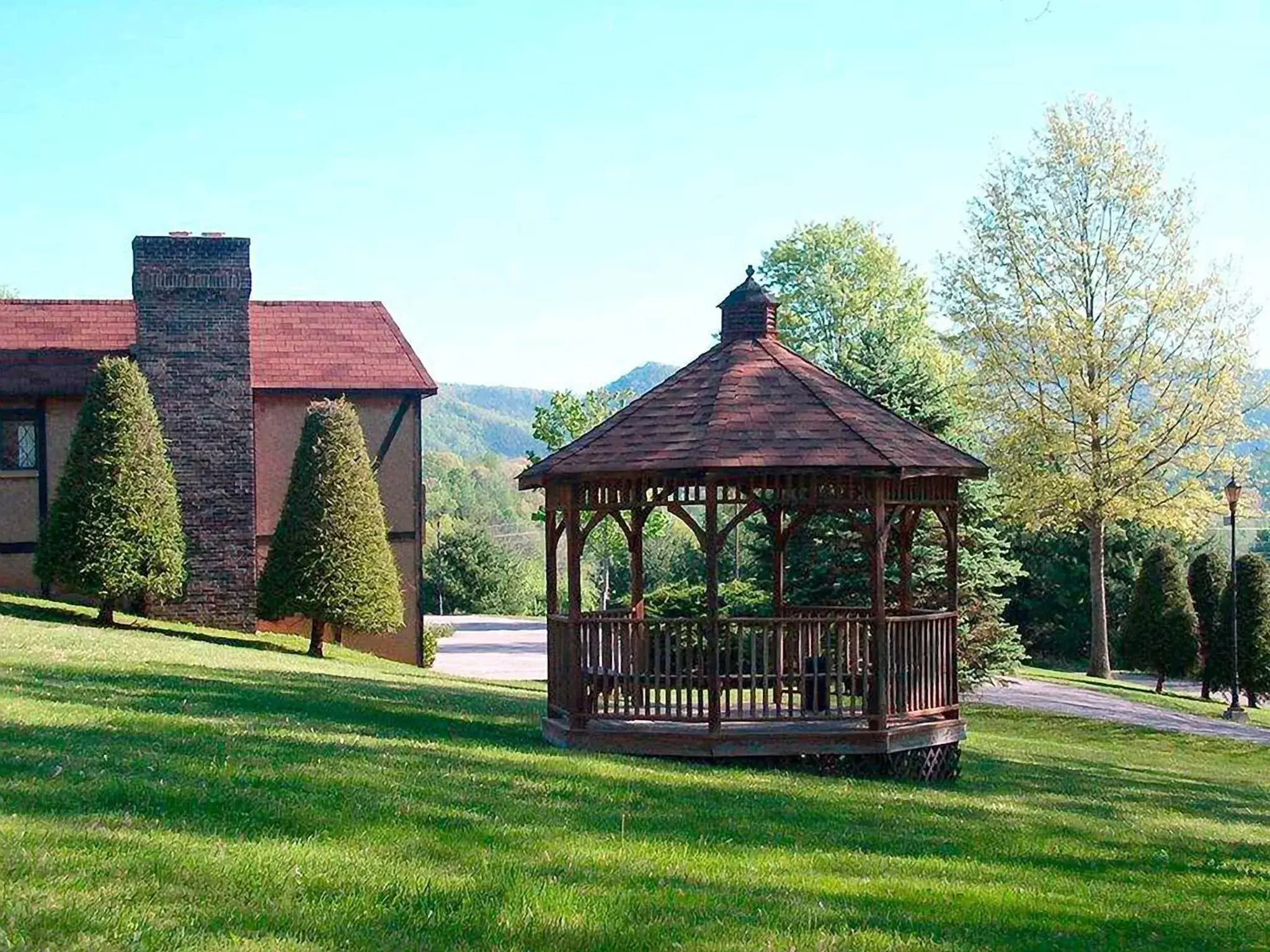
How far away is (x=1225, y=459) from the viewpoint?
36.0m

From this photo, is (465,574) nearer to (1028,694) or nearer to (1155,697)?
(1028,694)

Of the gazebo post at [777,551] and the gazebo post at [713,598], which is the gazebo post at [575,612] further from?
the gazebo post at [777,551]

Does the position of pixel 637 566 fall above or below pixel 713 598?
above

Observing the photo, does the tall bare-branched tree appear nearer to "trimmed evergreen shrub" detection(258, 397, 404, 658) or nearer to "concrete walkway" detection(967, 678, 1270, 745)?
"concrete walkway" detection(967, 678, 1270, 745)

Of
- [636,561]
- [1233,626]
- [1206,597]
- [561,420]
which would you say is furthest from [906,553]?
[561,420]

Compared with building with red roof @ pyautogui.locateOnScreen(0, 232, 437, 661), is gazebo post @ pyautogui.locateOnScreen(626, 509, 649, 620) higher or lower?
lower

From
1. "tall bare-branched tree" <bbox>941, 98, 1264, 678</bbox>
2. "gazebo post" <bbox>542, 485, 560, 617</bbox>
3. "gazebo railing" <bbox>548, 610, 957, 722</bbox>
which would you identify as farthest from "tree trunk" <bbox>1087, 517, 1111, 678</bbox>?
"gazebo post" <bbox>542, 485, 560, 617</bbox>

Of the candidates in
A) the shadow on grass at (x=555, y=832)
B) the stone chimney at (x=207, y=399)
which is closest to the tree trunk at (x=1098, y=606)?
the stone chimney at (x=207, y=399)

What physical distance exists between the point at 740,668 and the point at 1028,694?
19.3 meters

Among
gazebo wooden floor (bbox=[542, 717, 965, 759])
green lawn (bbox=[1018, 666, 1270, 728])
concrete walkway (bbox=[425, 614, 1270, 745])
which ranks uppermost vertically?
gazebo wooden floor (bbox=[542, 717, 965, 759])

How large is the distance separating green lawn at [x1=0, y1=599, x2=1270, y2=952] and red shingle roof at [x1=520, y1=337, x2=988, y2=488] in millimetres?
2885

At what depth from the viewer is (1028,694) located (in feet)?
103

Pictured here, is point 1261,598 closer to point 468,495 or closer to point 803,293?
point 803,293

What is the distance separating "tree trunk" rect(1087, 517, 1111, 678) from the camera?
3694cm
